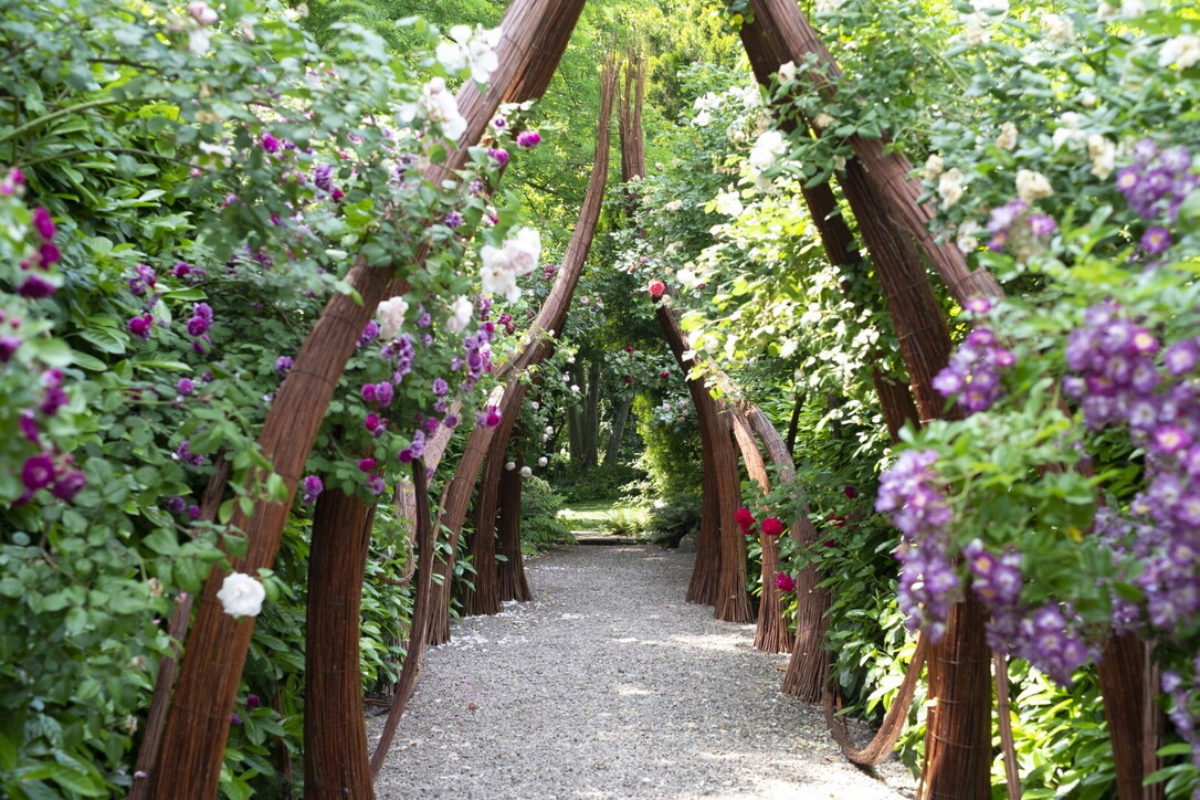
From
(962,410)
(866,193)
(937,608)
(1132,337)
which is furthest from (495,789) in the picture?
(1132,337)

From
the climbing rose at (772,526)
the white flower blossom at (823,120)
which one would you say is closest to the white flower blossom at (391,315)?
the white flower blossom at (823,120)

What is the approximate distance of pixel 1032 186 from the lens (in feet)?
5.95

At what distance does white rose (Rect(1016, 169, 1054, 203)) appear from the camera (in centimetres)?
180

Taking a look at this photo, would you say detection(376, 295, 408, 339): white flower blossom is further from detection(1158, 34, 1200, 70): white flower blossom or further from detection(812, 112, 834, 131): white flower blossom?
detection(1158, 34, 1200, 70): white flower blossom

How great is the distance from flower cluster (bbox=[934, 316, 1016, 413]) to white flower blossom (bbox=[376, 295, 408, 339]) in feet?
4.19

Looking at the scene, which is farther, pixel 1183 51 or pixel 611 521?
pixel 611 521

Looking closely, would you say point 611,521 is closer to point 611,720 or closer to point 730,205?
point 611,720

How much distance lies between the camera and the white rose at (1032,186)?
1805 millimetres

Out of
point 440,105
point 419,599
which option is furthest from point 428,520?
point 440,105

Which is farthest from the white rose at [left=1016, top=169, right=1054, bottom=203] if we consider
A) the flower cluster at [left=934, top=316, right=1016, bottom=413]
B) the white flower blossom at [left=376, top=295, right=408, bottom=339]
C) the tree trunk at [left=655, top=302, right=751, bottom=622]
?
the tree trunk at [left=655, top=302, right=751, bottom=622]

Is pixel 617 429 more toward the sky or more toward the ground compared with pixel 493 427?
more toward the sky

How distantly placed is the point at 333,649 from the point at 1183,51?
2.47 m

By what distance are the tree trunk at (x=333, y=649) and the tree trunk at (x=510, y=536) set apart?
525 cm

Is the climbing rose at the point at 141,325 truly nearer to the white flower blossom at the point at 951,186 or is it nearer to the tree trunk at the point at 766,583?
the white flower blossom at the point at 951,186
